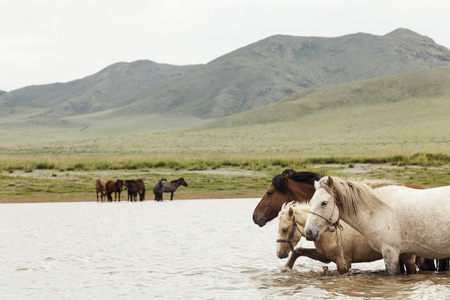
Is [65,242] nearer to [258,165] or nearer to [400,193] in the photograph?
[400,193]

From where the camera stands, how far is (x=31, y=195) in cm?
2806

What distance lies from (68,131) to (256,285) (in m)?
190

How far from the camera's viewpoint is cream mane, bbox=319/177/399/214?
785 cm

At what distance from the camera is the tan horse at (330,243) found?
8680mm

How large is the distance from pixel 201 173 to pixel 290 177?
84.7ft

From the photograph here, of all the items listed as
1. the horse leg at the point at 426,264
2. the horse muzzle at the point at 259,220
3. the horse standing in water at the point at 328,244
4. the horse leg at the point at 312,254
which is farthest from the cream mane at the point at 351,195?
the horse muzzle at the point at 259,220

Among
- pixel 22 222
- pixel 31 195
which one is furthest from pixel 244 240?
pixel 31 195

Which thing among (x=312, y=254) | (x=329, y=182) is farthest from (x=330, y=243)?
(x=329, y=182)

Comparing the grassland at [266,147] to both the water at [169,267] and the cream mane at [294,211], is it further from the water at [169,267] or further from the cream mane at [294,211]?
the cream mane at [294,211]

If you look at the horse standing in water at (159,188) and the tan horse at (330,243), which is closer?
the tan horse at (330,243)

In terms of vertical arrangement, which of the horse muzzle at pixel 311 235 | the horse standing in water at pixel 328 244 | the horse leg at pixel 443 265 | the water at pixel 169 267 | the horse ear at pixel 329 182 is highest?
the horse ear at pixel 329 182

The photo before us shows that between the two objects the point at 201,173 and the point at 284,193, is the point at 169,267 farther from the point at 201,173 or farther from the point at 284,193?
the point at 201,173

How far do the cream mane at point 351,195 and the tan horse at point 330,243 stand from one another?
0.60 meters

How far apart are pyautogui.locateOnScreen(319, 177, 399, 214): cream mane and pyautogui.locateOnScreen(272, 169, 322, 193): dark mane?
203 cm
